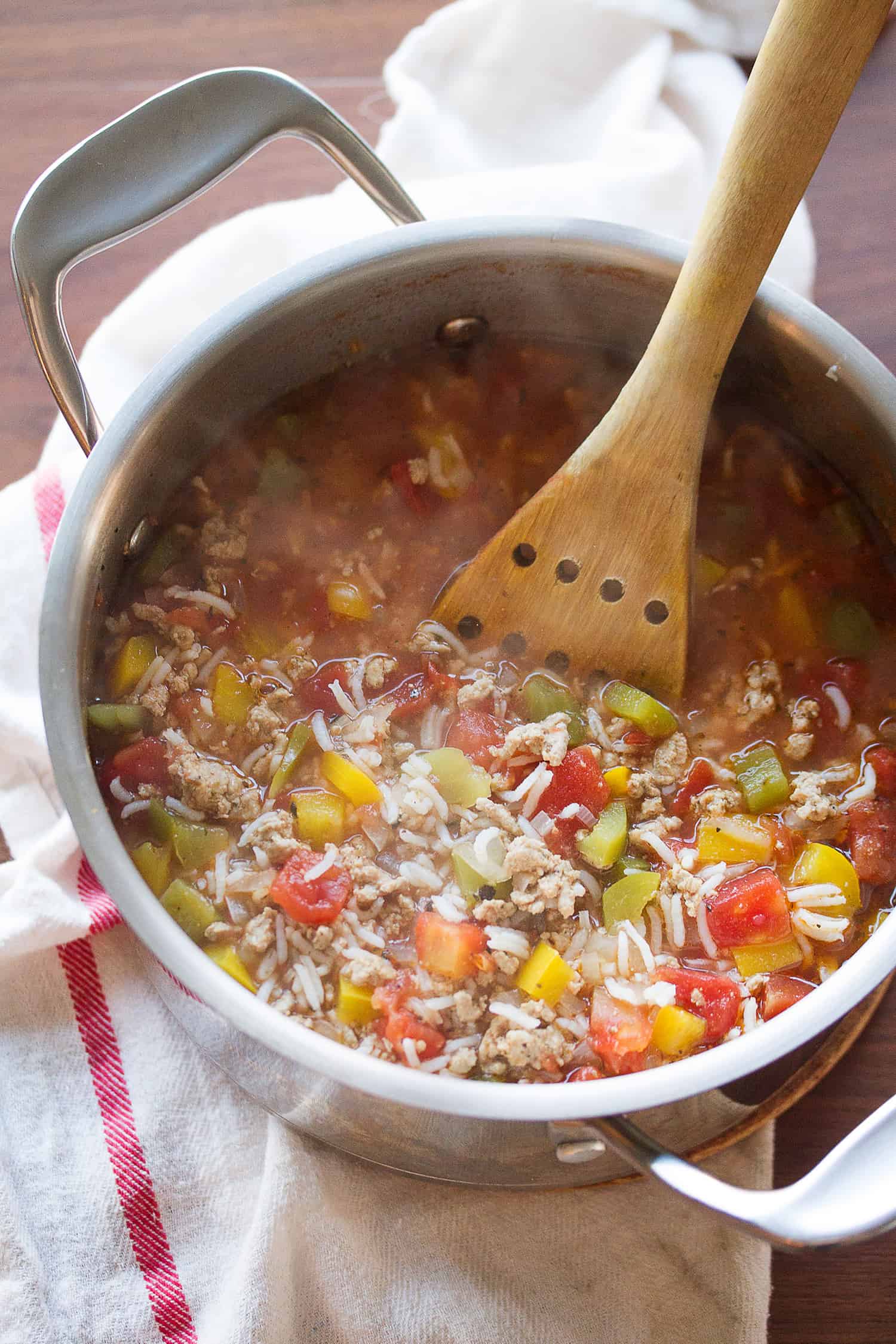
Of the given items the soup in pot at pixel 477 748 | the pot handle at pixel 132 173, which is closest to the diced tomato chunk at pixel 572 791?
the soup in pot at pixel 477 748

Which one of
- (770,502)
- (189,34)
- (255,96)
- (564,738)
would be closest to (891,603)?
(770,502)

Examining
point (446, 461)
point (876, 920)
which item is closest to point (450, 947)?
point (876, 920)

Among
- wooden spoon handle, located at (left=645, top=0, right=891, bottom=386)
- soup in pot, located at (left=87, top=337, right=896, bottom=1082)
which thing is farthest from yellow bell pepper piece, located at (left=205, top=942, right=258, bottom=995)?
wooden spoon handle, located at (left=645, top=0, right=891, bottom=386)

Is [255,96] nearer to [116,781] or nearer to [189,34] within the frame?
[189,34]

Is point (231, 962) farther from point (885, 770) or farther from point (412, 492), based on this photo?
point (885, 770)

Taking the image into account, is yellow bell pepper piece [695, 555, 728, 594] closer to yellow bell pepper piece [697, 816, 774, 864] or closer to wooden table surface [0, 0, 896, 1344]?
yellow bell pepper piece [697, 816, 774, 864]

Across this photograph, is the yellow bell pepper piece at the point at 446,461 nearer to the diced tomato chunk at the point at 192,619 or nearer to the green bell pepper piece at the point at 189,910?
the diced tomato chunk at the point at 192,619
